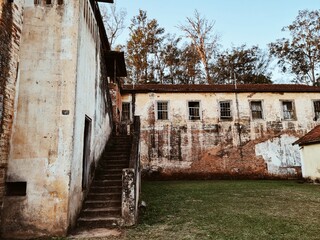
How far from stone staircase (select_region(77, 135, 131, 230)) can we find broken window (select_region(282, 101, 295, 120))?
13076 mm

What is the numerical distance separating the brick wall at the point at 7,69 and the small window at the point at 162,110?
1218 centimetres

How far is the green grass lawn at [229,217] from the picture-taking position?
524 centimetres

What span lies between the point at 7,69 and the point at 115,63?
7.15 meters

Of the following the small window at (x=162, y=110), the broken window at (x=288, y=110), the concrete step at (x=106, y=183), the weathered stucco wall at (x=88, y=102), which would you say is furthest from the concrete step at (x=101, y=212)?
the broken window at (x=288, y=110)

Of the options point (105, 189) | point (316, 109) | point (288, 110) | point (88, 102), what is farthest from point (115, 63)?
point (316, 109)

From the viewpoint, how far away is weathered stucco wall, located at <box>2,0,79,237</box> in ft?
17.4

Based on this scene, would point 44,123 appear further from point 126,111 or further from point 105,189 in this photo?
point 126,111

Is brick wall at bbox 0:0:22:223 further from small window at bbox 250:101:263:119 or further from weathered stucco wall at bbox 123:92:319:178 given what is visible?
small window at bbox 250:101:263:119

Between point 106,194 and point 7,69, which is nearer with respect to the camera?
point 7,69

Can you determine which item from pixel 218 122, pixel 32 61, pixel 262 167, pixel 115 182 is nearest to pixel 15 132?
pixel 32 61

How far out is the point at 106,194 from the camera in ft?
23.1

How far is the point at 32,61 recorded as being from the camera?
19.4 feet

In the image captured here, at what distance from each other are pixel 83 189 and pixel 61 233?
5.11ft

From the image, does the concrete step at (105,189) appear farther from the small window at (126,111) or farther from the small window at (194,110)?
the small window at (194,110)
